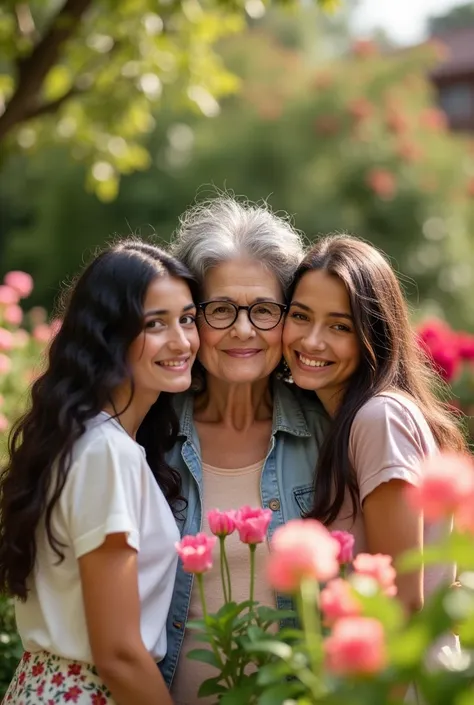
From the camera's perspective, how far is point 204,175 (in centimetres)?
1426

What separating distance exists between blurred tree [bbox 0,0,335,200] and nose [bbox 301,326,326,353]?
9.72 ft

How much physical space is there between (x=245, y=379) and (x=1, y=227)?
593 inches

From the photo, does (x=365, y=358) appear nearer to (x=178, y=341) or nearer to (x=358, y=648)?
(x=178, y=341)

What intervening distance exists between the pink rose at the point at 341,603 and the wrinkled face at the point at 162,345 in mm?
1131

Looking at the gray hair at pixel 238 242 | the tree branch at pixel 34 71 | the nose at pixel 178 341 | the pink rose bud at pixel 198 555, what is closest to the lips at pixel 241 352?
the gray hair at pixel 238 242

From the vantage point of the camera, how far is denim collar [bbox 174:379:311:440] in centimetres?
267

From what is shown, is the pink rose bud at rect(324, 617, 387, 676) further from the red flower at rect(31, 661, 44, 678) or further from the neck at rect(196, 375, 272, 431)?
the neck at rect(196, 375, 272, 431)

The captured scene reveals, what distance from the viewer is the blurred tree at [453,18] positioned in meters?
29.8

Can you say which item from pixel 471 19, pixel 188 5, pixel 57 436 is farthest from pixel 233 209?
pixel 471 19

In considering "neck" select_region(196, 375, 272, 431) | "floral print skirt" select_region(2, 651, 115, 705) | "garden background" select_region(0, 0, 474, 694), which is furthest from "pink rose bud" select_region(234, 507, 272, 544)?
"garden background" select_region(0, 0, 474, 694)

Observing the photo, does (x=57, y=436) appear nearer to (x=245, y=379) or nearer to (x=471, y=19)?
(x=245, y=379)

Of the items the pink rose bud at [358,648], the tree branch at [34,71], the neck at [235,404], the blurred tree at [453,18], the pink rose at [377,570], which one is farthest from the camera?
the blurred tree at [453,18]

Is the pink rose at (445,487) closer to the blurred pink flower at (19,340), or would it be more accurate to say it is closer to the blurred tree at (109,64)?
the blurred tree at (109,64)

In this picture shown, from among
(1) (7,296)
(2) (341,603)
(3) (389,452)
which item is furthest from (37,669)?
(1) (7,296)
